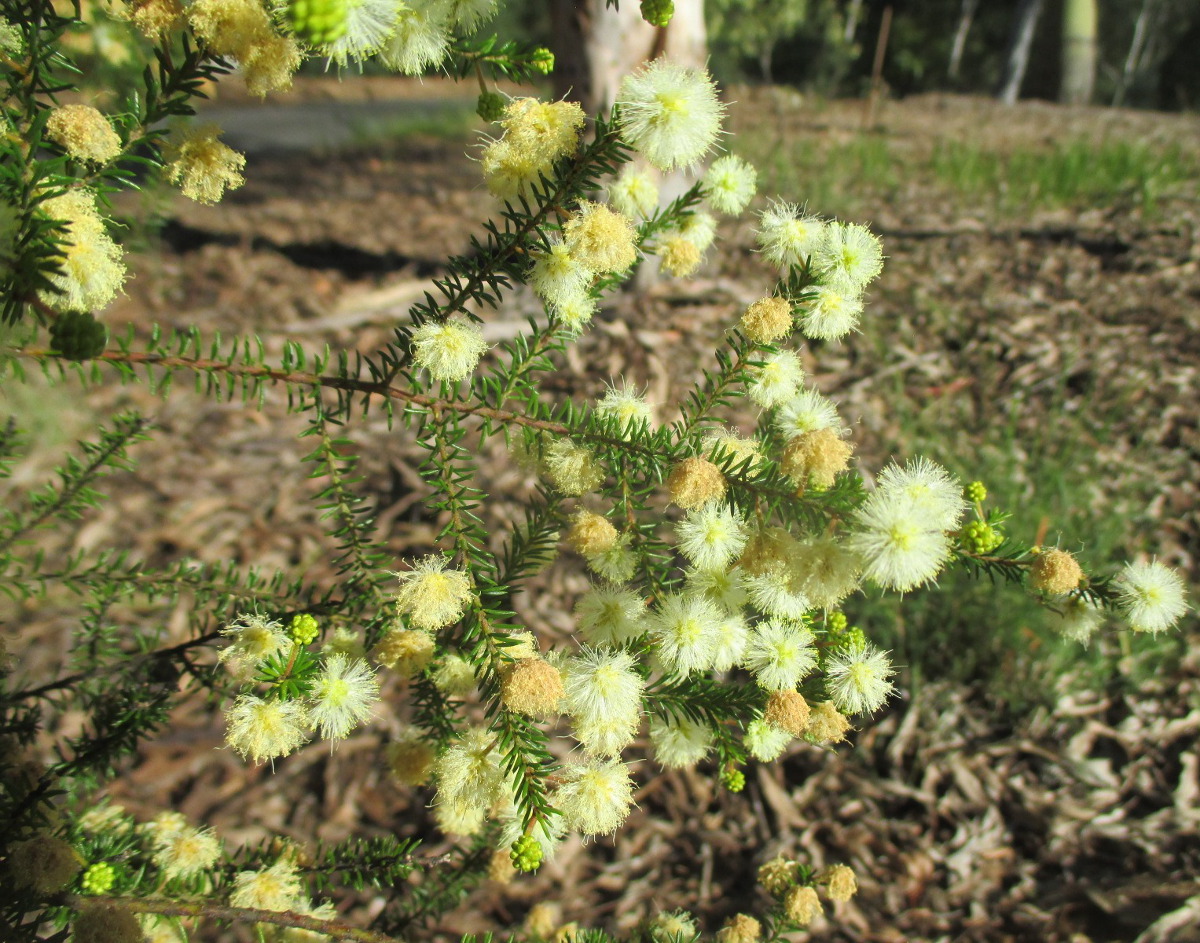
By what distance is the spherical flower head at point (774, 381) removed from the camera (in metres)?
1.03

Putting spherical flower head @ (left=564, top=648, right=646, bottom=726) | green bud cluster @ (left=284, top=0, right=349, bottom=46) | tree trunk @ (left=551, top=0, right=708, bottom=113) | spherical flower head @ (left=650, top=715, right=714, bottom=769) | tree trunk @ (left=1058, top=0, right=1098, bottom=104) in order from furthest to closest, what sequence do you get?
tree trunk @ (left=1058, top=0, right=1098, bottom=104)
tree trunk @ (left=551, top=0, right=708, bottom=113)
spherical flower head @ (left=650, top=715, right=714, bottom=769)
spherical flower head @ (left=564, top=648, right=646, bottom=726)
green bud cluster @ (left=284, top=0, right=349, bottom=46)

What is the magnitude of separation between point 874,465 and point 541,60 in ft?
7.46

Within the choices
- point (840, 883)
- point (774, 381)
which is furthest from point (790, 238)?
point (840, 883)

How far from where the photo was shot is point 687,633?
0.92m

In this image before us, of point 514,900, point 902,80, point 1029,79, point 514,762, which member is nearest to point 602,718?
point 514,762

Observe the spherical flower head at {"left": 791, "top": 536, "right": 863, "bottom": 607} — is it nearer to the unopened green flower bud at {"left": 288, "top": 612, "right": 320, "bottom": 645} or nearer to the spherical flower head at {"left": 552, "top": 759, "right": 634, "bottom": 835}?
the spherical flower head at {"left": 552, "top": 759, "right": 634, "bottom": 835}

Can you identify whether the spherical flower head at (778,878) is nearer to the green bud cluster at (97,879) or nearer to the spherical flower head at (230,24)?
the green bud cluster at (97,879)

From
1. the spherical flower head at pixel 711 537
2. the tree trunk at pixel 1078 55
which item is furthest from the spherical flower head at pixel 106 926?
the tree trunk at pixel 1078 55

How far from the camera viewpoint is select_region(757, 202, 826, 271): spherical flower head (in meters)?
0.96

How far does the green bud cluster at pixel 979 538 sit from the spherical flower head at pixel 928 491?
5cm

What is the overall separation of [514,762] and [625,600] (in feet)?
0.83

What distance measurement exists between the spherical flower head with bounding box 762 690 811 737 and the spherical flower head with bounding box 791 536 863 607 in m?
0.16

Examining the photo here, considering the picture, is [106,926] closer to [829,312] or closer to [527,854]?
[527,854]

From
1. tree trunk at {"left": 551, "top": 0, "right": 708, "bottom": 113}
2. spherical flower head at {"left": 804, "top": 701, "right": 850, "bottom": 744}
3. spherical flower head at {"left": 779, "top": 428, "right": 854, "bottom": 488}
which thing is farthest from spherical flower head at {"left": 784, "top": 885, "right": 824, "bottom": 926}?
tree trunk at {"left": 551, "top": 0, "right": 708, "bottom": 113}
